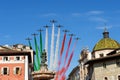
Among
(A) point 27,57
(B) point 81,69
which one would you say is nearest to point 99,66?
(A) point 27,57

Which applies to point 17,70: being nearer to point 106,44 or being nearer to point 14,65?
point 14,65

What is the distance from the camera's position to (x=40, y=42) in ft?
210

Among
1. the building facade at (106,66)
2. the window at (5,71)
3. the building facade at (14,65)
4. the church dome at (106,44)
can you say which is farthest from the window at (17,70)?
the church dome at (106,44)

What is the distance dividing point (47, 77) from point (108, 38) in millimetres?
47979

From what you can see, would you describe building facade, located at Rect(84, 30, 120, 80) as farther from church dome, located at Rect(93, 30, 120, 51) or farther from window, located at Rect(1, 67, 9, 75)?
window, located at Rect(1, 67, 9, 75)

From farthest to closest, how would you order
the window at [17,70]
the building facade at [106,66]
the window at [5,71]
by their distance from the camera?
the window at [17,70] → the window at [5,71] → the building facade at [106,66]

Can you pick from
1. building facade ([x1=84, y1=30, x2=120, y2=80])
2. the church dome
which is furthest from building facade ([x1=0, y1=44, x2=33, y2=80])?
the church dome

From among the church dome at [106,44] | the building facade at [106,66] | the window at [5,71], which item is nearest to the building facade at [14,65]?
the window at [5,71]

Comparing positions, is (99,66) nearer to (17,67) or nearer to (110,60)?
(110,60)

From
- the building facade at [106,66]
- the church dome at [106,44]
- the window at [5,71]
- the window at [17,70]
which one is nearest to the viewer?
the building facade at [106,66]

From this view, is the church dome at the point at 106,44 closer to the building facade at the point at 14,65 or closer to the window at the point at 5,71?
the building facade at the point at 14,65

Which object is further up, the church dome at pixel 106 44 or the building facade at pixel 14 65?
the church dome at pixel 106 44

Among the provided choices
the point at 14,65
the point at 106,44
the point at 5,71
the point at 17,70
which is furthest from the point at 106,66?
the point at 5,71

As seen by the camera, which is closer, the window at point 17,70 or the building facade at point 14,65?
the building facade at point 14,65
